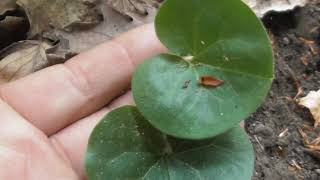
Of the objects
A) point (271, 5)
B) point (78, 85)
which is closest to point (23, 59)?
point (78, 85)

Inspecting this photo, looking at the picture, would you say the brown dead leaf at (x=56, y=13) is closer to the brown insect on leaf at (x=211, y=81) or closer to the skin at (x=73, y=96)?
the skin at (x=73, y=96)

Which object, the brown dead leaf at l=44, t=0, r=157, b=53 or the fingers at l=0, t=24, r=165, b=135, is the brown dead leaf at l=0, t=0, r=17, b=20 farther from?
the fingers at l=0, t=24, r=165, b=135

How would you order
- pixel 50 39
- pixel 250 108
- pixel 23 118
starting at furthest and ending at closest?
pixel 50 39 < pixel 23 118 < pixel 250 108

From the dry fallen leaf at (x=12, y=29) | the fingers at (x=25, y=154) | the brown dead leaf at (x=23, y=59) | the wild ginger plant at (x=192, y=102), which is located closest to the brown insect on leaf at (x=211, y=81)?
the wild ginger plant at (x=192, y=102)

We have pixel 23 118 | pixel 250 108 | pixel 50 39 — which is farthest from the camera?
pixel 50 39

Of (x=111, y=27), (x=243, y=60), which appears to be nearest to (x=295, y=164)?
(x=243, y=60)

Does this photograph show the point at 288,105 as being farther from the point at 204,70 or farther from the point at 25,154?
the point at 25,154

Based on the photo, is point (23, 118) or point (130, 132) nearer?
point (130, 132)

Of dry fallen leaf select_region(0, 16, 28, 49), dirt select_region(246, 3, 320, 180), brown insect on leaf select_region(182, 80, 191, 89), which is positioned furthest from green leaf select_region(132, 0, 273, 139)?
dry fallen leaf select_region(0, 16, 28, 49)

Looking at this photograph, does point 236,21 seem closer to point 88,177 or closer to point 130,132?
point 130,132

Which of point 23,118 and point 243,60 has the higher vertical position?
point 243,60
